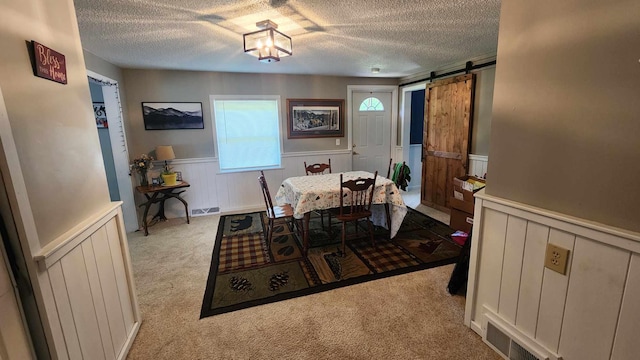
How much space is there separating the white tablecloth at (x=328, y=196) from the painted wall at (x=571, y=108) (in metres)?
1.51

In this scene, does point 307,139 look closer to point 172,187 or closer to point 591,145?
point 172,187

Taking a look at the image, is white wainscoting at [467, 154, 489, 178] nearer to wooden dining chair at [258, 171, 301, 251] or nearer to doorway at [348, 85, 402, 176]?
doorway at [348, 85, 402, 176]

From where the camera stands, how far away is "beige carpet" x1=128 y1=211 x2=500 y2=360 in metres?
1.62

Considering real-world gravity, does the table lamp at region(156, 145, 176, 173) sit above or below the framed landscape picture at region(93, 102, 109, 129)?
below

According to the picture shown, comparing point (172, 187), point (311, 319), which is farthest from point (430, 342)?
point (172, 187)

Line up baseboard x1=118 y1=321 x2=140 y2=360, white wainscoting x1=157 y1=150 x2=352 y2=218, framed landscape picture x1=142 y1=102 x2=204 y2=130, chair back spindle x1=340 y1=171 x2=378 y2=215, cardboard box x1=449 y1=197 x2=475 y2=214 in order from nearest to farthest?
baseboard x1=118 y1=321 x2=140 y2=360, chair back spindle x1=340 y1=171 x2=378 y2=215, cardboard box x1=449 y1=197 x2=475 y2=214, framed landscape picture x1=142 y1=102 x2=204 y2=130, white wainscoting x1=157 y1=150 x2=352 y2=218

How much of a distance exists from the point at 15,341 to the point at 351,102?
4.75 meters

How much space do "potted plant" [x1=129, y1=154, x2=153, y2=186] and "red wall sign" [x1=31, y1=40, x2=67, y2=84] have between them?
2692mm

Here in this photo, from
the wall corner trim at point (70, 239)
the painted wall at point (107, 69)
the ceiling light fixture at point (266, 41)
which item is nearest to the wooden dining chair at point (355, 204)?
the ceiling light fixture at point (266, 41)

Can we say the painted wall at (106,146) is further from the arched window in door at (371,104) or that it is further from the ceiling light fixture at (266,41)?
the arched window in door at (371,104)

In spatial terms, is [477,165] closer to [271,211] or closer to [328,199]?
[328,199]

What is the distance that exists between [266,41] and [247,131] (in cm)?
249

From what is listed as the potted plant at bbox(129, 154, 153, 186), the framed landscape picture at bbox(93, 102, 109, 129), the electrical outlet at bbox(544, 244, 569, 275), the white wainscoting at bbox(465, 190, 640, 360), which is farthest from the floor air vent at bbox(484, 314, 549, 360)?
the framed landscape picture at bbox(93, 102, 109, 129)

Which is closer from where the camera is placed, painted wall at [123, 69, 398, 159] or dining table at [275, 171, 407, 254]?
dining table at [275, 171, 407, 254]
